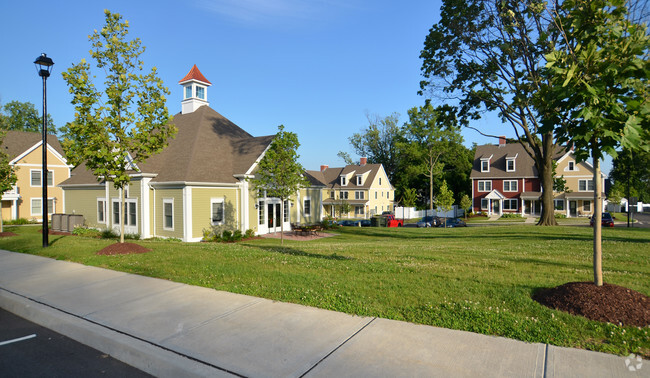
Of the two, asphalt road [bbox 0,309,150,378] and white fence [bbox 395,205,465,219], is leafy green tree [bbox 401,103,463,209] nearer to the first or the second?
white fence [bbox 395,205,465,219]

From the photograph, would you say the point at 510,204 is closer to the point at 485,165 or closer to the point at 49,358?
the point at 485,165

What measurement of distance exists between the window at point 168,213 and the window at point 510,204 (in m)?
47.7

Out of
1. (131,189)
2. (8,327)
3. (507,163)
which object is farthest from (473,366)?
(507,163)

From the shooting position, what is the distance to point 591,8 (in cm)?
566

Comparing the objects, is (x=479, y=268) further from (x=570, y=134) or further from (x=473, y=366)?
(x=473, y=366)

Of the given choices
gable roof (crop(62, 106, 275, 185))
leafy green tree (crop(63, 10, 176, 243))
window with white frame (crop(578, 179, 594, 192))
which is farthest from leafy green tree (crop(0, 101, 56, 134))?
window with white frame (crop(578, 179, 594, 192))

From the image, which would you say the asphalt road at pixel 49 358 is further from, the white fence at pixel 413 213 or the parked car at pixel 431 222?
the white fence at pixel 413 213

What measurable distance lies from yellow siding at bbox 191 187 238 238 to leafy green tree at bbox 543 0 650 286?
19.9 metres

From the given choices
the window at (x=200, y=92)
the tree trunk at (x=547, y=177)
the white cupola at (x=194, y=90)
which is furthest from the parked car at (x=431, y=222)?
the window at (x=200, y=92)

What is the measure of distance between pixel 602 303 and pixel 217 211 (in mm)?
21246

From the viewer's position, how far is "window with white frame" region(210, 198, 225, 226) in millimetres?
23375

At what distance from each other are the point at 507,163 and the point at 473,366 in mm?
56064

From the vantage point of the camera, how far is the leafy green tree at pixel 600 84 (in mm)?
5281

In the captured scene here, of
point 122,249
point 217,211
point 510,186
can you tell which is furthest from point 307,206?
point 510,186
